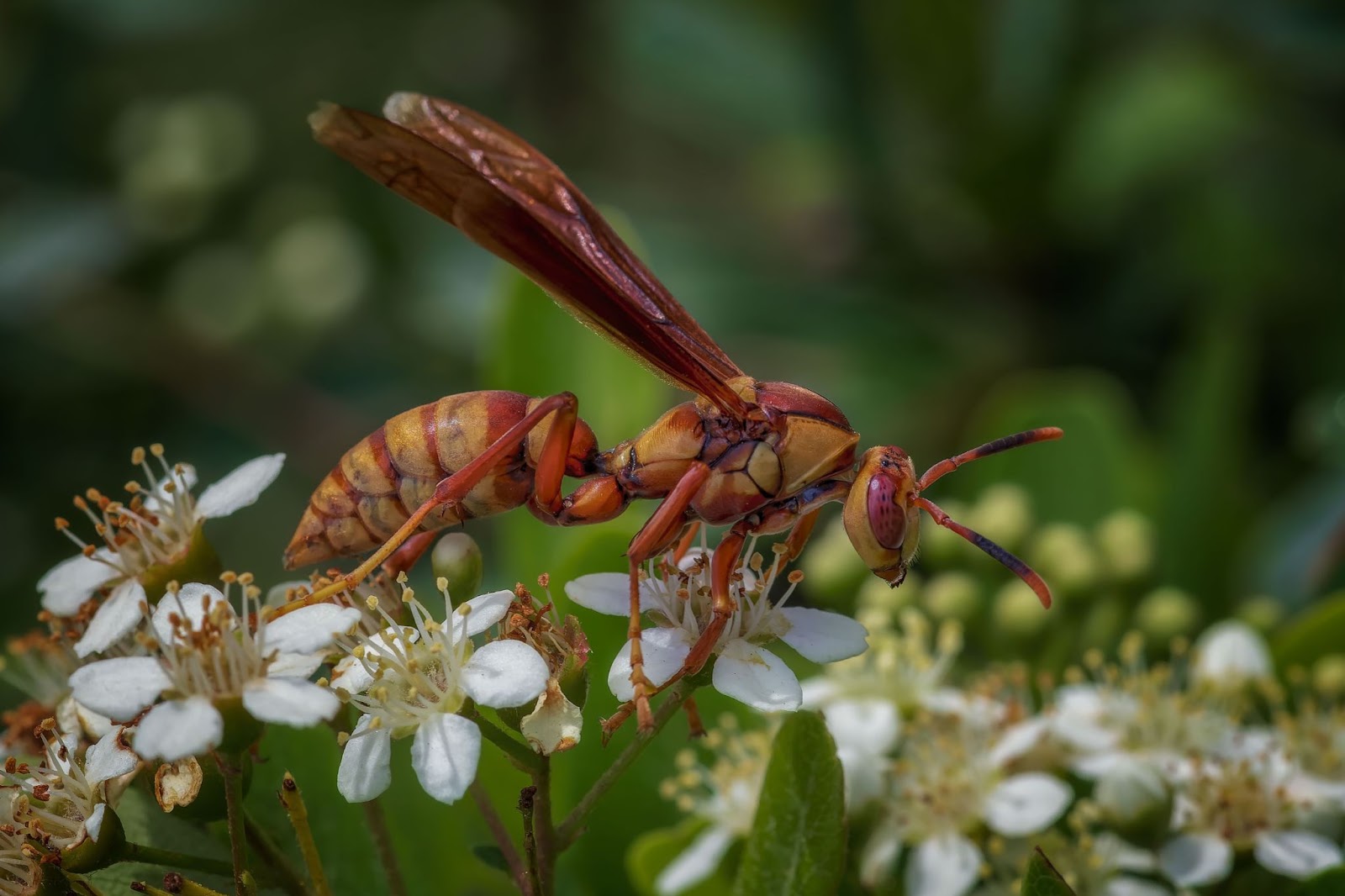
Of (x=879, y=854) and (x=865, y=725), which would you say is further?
(x=865, y=725)

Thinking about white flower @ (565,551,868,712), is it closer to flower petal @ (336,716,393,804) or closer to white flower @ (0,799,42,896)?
flower petal @ (336,716,393,804)

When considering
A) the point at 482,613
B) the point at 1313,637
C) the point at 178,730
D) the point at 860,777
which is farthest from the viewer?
the point at 1313,637

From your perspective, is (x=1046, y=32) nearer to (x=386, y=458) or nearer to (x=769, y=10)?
(x=769, y=10)

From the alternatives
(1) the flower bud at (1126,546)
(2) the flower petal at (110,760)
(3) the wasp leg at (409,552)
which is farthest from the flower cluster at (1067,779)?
(2) the flower petal at (110,760)

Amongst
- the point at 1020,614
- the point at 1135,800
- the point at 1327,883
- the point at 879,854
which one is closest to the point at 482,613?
the point at 879,854

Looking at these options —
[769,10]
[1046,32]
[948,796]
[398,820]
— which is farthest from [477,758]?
[769,10]

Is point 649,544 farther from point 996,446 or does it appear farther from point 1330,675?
point 1330,675
